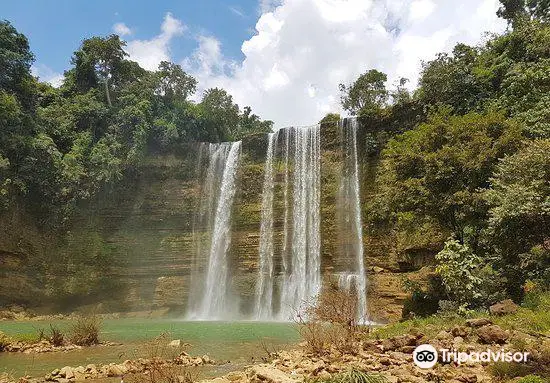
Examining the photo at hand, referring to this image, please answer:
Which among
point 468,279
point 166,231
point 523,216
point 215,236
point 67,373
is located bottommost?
point 67,373

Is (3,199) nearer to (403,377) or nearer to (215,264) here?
(215,264)

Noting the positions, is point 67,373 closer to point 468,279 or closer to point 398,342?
point 398,342

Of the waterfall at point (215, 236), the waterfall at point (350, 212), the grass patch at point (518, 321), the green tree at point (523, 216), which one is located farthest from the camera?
the waterfall at point (215, 236)

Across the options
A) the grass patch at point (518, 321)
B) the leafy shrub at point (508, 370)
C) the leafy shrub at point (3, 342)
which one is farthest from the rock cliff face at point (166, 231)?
the leafy shrub at point (508, 370)

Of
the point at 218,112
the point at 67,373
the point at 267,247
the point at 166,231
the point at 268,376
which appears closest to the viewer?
the point at 268,376

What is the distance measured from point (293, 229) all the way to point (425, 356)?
22.4 metres

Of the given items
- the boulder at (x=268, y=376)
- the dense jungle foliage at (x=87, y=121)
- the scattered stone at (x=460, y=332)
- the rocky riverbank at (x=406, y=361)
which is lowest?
the boulder at (x=268, y=376)

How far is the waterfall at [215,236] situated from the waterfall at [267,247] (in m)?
2.40

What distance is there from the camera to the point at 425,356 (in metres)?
7.03

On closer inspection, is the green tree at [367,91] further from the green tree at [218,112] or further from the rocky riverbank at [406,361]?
the rocky riverbank at [406,361]

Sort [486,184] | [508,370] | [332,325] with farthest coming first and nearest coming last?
[486,184] → [332,325] → [508,370]

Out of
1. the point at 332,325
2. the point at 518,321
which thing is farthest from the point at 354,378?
the point at 518,321

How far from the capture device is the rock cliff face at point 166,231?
29.0 m

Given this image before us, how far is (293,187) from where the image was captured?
30.6 m
